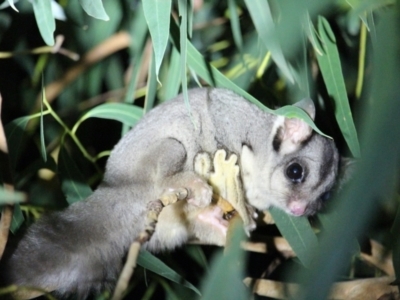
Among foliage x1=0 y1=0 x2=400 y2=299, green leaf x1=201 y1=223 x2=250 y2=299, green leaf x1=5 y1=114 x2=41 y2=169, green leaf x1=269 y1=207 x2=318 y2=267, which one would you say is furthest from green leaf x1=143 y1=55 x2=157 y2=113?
green leaf x1=201 y1=223 x2=250 y2=299

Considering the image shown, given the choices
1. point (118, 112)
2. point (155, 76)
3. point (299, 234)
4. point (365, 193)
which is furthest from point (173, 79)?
point (365, 193)

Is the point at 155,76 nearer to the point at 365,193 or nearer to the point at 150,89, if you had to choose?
the point at 150,89

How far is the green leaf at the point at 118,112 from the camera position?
3246mm

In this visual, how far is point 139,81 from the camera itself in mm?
3912

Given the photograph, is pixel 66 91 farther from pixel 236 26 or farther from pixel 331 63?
pixel 331 63

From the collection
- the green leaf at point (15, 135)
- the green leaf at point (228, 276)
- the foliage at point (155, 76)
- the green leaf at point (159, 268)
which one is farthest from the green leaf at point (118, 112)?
the green leaf at point (228, 276)

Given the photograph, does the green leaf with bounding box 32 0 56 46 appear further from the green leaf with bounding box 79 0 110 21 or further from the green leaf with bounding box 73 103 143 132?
the green leaf with bounding box 73 103 143 132

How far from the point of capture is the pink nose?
3105 mm

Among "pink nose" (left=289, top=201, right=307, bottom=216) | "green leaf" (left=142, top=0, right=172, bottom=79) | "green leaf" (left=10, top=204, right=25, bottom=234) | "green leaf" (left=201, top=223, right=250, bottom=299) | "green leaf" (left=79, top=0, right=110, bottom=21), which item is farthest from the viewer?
"pink nose" (left=289, top=201, right=307, bottom=216)

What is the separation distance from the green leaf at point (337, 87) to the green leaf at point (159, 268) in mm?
1051

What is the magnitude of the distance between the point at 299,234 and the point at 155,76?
114cm

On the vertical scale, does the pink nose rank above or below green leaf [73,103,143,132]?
below

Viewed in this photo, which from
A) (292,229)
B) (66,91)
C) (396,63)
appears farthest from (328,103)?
(396,63)

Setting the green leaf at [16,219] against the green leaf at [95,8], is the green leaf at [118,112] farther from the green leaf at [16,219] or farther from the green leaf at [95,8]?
the green leaf at [95,8]
